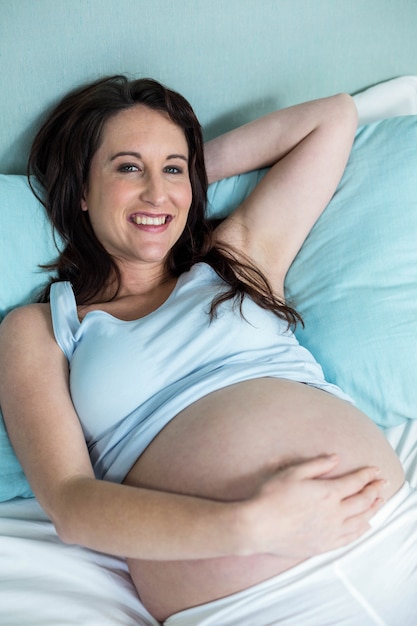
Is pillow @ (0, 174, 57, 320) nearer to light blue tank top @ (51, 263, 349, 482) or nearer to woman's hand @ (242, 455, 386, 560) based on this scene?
light blue tank top @ (51, 263, 349, 482)

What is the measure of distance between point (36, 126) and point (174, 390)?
2.30 ft

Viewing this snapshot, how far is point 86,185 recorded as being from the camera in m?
1.42

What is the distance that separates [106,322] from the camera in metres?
1.28

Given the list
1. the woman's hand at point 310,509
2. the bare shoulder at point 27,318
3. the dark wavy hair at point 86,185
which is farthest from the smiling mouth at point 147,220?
the woman's hand at point 310,509

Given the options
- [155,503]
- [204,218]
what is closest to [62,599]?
[155,503]

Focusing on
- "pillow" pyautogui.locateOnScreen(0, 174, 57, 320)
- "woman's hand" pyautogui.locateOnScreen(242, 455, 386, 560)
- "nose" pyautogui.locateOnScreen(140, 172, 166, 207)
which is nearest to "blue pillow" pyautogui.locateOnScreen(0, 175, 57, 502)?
"pillow" pyautogui.locateOnScreen(0, 174, 57, 320)

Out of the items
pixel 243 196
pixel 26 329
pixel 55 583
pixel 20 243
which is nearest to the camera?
pixel 55 583

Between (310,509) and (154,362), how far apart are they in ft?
1.19

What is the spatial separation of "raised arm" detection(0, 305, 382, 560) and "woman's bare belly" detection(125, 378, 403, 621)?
0.04 meters

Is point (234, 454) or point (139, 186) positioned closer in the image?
point (234, 454)

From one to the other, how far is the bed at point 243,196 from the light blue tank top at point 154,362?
124mm

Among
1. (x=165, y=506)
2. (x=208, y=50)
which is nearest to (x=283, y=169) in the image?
(x=208, y=50)

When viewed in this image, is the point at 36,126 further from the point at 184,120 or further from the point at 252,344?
the point at 252,344

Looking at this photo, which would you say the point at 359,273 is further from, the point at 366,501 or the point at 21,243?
the point at 21,243
